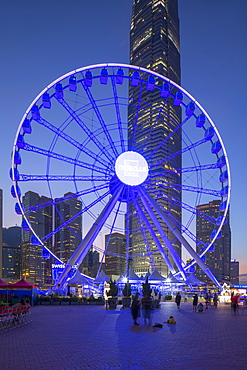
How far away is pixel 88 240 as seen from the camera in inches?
1346

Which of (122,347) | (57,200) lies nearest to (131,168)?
(57,200)

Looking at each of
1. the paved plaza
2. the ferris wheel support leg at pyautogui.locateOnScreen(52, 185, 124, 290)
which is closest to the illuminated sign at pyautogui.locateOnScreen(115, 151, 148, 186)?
the ferris wheel support leg at pyautogui.locateOnScreen(52, 185, 124, 290)

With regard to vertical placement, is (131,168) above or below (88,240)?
above

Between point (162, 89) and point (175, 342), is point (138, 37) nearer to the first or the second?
point (162, 89)

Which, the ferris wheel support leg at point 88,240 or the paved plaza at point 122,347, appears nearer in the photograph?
the paved plaza at point 122,347

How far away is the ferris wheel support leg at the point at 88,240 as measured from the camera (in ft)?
112

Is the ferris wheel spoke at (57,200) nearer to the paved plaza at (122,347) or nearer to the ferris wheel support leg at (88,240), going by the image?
the ferris wheel support leg at (88,240)

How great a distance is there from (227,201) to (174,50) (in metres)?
105

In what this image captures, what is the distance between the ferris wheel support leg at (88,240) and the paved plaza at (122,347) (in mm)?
17002

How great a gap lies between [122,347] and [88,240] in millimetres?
22766

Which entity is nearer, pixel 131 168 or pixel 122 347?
pixel 122 347

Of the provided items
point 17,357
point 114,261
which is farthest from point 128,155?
point 114,261

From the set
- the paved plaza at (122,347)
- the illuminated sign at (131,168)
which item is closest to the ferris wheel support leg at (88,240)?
the illuminated sign at (131,168)

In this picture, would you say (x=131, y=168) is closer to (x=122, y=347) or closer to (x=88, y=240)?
(x=88, y=240)
